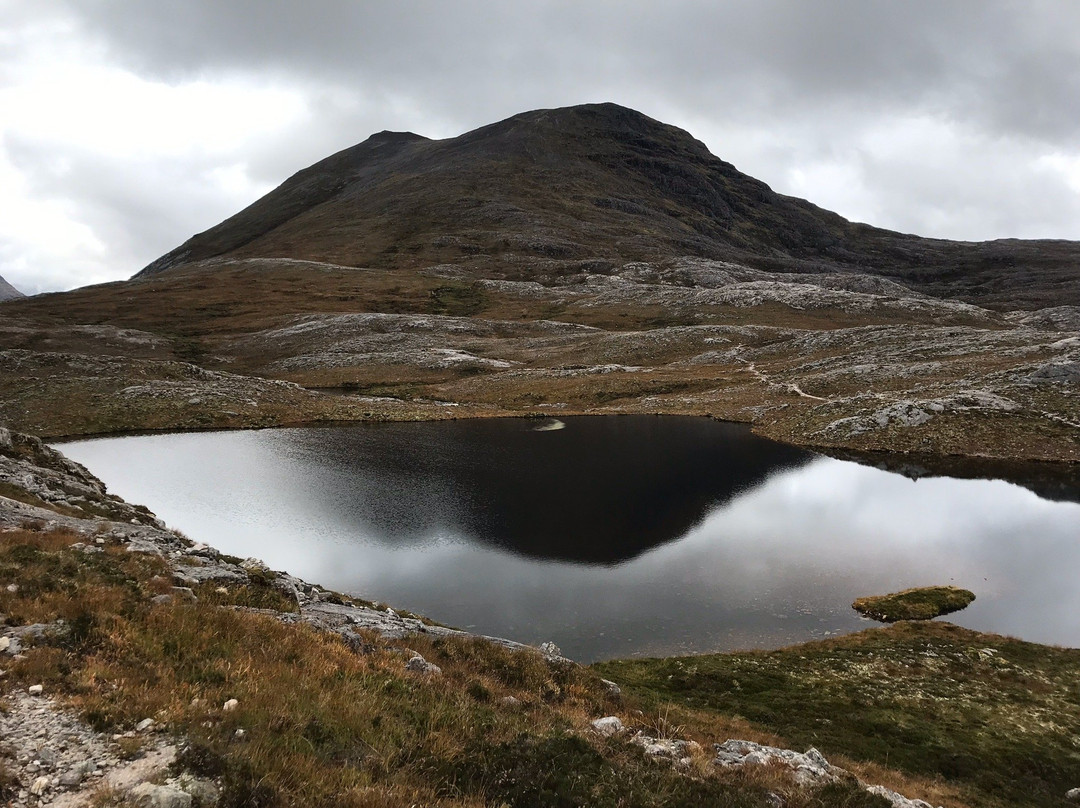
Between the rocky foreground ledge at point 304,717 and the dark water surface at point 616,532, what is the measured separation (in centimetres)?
1154

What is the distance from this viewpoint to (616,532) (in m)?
42.0

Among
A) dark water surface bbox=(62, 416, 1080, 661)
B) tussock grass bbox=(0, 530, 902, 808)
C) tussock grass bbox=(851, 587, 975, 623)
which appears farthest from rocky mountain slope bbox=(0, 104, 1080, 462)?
tussock grass bbox=(0, 530, 902, 808)

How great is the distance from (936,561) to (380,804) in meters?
44.4

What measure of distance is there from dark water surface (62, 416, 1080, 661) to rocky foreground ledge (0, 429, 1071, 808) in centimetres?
1154

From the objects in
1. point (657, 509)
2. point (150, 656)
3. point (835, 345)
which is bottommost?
point (657, 509)

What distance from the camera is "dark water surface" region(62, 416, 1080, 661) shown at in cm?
3195

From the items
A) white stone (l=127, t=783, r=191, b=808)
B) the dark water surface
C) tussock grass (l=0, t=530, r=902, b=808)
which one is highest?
white stone (l=127, t=783, r=191, b=808)

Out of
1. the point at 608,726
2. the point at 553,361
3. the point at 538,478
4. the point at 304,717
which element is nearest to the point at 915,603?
the point at 608,726

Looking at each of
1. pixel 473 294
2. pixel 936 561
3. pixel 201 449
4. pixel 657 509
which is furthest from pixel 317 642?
pixel 473 294

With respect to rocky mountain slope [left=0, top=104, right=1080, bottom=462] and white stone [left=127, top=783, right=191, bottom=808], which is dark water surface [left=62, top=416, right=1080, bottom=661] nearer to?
rocky mountain slope [left=0, top=104, right=1080, bottom=462]

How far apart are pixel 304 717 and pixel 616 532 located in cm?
3375

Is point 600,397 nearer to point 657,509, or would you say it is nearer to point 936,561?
point 657,509

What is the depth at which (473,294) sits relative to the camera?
195875 millimetres

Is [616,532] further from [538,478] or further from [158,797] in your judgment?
[158,797]
